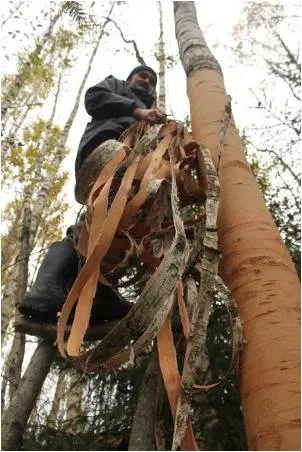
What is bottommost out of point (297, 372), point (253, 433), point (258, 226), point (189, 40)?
point (253, 433)

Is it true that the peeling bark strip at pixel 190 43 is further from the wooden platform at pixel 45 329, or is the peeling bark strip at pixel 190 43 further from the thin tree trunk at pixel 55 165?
the thin tree trunk at pixel 55 165

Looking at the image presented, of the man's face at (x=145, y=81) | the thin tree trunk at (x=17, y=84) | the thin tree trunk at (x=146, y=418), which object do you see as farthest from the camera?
A: the thin tree trunk at (x=17, y=84)

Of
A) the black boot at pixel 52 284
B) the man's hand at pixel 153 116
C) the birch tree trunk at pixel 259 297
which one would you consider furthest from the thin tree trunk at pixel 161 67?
the birch tree trunk at pixel 259 297

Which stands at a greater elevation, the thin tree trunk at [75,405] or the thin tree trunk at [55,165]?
the thin tree trunk at [55,165]

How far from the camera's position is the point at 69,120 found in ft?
28.9

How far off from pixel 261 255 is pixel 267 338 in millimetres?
285

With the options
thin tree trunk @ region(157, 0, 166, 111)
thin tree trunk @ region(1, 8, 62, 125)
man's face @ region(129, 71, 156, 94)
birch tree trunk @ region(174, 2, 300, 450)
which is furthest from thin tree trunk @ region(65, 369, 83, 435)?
thin tree trunk @ region(1, 8, 62, 125)

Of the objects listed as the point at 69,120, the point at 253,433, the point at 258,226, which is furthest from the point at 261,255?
the point at 69,120

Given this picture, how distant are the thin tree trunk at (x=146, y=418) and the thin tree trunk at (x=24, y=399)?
641 millimetres

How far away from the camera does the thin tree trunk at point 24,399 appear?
2.04 m

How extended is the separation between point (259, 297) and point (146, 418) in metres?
0.73

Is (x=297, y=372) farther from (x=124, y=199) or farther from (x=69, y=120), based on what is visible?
(x=69, y=120)

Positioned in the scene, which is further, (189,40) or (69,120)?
(69,120)

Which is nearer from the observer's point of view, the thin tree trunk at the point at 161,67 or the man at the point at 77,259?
the man at the point at 77,259
